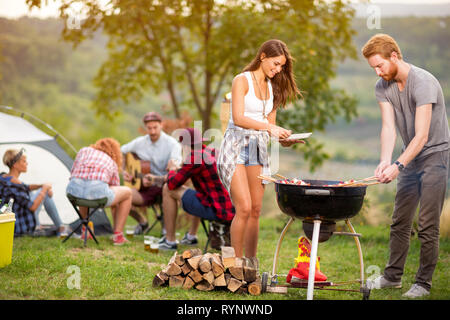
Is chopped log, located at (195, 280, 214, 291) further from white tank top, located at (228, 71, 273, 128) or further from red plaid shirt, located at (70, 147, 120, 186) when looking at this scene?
red plaid shirt, located at (70, 147, 120, 186)

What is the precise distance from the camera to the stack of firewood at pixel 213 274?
3.72m

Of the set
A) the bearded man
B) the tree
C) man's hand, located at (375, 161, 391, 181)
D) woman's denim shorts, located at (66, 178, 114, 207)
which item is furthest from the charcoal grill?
the tree

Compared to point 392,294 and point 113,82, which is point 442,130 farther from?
point 113,82

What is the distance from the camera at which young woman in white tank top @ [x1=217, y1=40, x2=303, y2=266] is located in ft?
12.4

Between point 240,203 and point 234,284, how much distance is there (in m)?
0.56

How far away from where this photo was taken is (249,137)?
389 cm

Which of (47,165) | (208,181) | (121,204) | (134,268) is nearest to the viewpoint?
(134,268)

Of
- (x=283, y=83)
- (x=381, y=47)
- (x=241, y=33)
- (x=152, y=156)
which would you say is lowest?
(x=152, y=156)

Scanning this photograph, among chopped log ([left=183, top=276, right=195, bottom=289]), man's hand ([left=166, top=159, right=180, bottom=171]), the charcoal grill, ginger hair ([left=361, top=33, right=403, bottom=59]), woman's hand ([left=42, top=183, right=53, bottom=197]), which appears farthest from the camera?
man's hand ([left=166, top=159, right=180, bottom=171])

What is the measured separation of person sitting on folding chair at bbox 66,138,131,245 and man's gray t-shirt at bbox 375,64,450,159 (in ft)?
9.36

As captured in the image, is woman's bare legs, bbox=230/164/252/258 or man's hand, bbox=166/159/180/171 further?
man's hand, bbox=166/159/180/171

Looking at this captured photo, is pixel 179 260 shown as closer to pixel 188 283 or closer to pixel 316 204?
pixel 188 283

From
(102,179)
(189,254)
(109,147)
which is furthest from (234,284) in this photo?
(109,147)
